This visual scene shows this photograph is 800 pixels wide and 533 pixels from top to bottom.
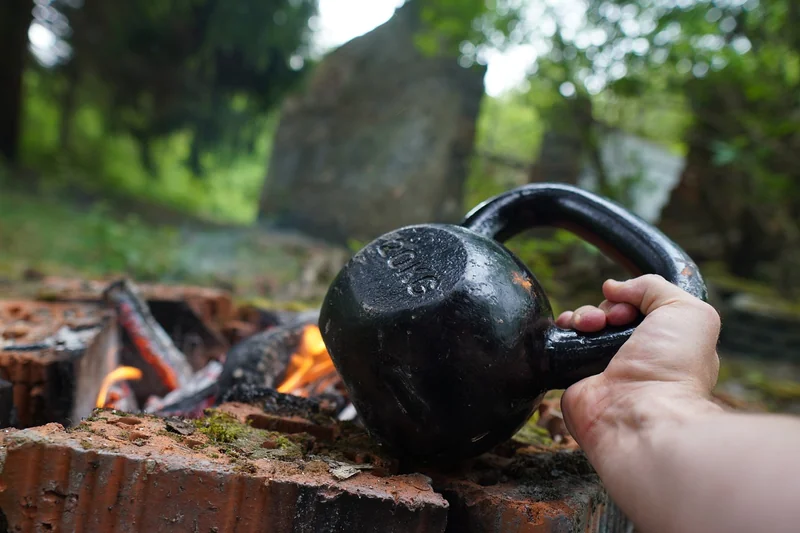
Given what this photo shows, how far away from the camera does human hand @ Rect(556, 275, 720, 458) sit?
1.11m

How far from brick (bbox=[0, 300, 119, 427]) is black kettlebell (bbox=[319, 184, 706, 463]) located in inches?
40.9

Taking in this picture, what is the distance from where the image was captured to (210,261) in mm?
6516

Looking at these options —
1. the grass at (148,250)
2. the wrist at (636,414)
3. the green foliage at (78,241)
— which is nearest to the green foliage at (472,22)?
the grass at (148,250)

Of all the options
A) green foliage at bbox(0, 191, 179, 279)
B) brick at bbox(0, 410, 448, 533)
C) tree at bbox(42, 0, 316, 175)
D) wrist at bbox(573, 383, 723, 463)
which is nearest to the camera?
wrist at bbox(573, 383, 723, 463)

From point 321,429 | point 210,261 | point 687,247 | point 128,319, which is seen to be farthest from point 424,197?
point 321,429

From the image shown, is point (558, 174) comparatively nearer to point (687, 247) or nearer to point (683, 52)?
point (687, 247)

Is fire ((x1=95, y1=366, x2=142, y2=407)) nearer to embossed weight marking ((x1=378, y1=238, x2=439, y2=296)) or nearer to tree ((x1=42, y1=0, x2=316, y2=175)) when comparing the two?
embossed weight marking ((x1=378, y1=238, x2=439, y2=296))

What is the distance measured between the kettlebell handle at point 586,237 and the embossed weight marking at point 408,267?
11.2 inches

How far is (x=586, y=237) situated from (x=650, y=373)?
68 cm

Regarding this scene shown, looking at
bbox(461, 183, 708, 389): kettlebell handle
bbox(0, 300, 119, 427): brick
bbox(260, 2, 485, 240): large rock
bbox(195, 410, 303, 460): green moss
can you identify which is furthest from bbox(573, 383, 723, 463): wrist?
bbox(260, 2, 485, 240): large rock

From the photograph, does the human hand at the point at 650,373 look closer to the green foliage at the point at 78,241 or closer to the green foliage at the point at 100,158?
the green foliage at the point at 78,241

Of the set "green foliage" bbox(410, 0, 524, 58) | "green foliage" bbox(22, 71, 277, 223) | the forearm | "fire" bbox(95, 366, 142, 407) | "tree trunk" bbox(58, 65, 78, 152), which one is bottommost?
"fire" bbox(95, 366, 142, 407)

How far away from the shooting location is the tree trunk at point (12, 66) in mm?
8031

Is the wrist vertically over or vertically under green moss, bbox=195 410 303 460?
over
